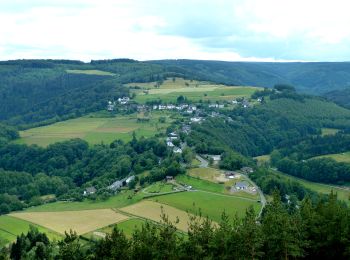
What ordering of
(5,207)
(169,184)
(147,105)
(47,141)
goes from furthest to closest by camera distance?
(147,105), (47,141), (5,207), (169,184)

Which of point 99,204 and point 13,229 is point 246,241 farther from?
point 99,204

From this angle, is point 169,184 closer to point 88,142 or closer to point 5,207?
point 5,207

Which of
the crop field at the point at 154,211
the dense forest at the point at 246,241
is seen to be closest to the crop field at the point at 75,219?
the crop field at the point at 154,211

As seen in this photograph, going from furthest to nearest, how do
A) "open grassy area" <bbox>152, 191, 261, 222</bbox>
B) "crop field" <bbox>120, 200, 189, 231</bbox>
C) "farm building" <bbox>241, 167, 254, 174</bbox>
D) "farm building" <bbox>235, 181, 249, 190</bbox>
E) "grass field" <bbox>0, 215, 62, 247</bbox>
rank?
"farm building" <bbox>241, 167, 254, 174</bbox> < "farm building" <bbox>235, 181, 249, 190</bbox> < "open grassy area" <bbox>152, 191, 261, 222</bbox> < "crop field" <bbox>120, 200, 189, 231</bbox> < "grass field" <bbox>0, 215, 62, 247</bbox>

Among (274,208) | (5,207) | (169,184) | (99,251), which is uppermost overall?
(274,208)

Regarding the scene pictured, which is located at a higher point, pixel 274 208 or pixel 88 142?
pixel 274 208

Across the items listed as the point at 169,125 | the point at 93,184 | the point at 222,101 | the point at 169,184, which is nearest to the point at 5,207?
the point at 93,184

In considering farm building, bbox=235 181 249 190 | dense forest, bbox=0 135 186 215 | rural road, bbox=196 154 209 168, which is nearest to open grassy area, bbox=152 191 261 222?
farm building, bbox=235 181 249 190

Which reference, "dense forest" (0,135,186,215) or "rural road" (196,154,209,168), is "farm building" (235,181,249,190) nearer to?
"dense forest" (0,135,186,215)
